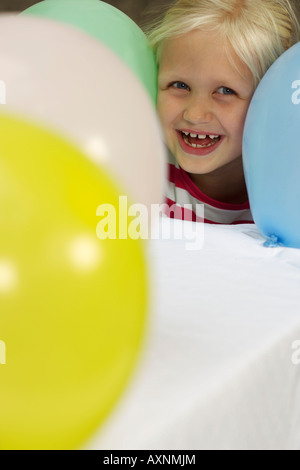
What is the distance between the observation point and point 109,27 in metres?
1.05

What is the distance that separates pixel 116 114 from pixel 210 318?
0.25 metres

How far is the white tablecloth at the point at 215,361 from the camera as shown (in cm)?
49

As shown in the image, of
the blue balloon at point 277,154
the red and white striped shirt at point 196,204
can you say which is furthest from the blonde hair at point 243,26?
the red and white striped shirt at point 196,204

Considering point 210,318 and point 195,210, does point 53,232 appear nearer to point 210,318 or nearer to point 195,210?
point 210,318

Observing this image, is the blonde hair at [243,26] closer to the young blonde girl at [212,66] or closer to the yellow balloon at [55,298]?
the young blonde girl at [212,66]

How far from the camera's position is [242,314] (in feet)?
2.27

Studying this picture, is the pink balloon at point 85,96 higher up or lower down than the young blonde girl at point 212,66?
lower down

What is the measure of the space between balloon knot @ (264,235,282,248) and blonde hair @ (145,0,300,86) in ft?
0.96

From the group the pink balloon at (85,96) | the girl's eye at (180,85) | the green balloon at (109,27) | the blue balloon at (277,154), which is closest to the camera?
the pink balloon at (85,96)

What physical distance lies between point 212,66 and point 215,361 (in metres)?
0.65

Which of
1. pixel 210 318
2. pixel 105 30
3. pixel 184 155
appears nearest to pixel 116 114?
pixel 210 318

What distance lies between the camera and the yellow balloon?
40 centimetres

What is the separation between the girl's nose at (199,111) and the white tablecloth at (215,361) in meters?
0.32
